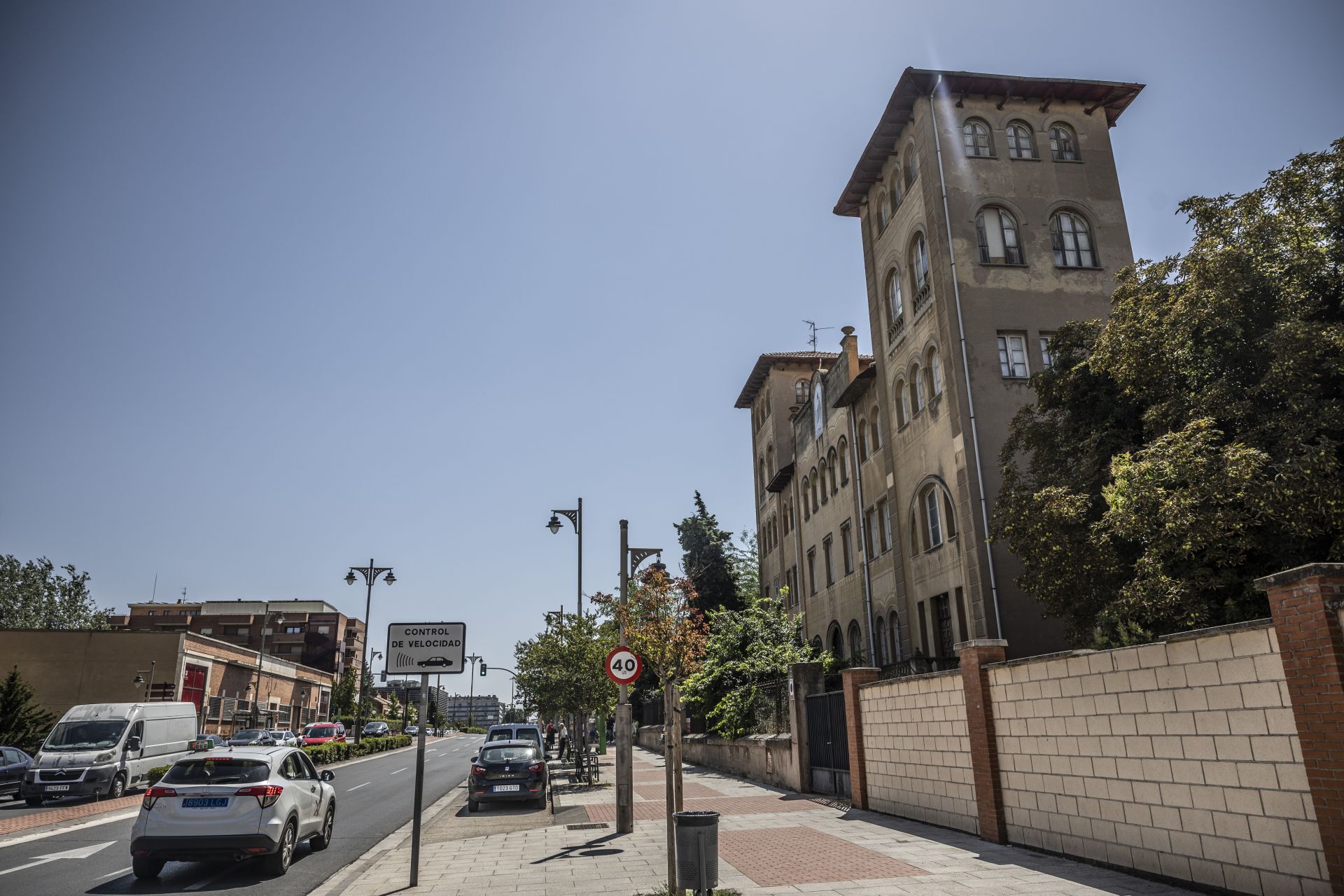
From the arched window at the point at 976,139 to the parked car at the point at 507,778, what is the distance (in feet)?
70.2

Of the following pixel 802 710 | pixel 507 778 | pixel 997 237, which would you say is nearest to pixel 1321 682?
pixel 802 710

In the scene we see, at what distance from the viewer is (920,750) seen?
1374 centimetres

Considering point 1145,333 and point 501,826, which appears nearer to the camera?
point 1145,333

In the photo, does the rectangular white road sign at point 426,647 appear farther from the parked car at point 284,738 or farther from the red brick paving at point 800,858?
the parked car at point 284,738

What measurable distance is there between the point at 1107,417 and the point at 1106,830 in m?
9.49

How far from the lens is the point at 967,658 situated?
12328mm

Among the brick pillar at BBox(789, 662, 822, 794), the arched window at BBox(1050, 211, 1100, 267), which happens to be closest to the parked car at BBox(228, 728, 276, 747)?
the brick pillar at BBox(789, 662, 822, 794)

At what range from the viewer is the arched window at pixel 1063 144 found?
27172mm

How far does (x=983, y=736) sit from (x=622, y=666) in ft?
17.9

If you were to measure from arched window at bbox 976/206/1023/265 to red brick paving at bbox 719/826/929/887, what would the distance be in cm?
1802

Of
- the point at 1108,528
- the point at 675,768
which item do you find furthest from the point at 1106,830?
the point at 1108,528

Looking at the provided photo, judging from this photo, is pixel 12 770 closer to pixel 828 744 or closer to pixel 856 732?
pixel 828 744

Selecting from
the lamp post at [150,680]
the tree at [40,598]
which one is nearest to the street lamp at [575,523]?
the lamp post at [150,680]

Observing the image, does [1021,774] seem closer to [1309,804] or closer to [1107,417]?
[1309,804]
